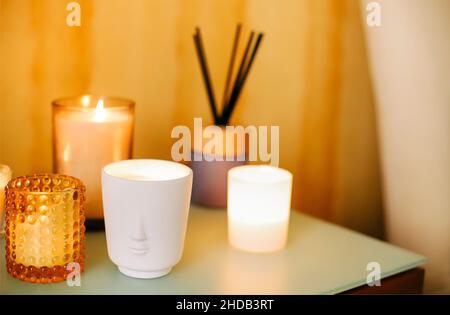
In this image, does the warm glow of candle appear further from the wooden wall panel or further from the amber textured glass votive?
the wooden wall panel

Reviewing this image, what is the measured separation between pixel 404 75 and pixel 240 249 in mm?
347

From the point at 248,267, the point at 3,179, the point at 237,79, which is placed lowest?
the point at 248,267

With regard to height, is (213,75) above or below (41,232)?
above

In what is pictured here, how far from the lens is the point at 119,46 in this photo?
0.90 meters

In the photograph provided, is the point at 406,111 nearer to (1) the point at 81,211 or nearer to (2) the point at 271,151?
(2) the point at 271,151

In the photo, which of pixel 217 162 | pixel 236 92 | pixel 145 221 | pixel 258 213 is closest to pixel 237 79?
pixel 236 92

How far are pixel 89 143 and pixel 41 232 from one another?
0.51ft

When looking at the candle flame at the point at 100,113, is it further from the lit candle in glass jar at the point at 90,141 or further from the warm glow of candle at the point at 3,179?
the warm glow of candle at the point at 3,179

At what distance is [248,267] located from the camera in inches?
27.8

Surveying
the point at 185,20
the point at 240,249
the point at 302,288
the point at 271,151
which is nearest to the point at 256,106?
A: the point at 271,151

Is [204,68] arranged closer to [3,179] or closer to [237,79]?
[237,79]

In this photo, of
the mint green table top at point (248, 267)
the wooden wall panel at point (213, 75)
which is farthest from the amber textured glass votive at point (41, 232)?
the wooden wall panel at point (213, 75)
